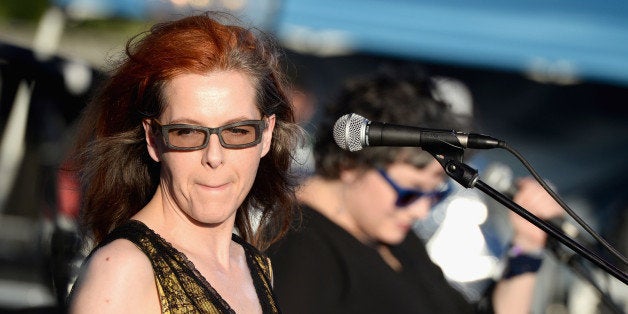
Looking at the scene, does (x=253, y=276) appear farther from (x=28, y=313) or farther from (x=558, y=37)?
(x=558, y=37)

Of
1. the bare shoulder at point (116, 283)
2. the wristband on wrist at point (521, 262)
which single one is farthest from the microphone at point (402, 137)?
the wristband on wrist at point (521, 262)

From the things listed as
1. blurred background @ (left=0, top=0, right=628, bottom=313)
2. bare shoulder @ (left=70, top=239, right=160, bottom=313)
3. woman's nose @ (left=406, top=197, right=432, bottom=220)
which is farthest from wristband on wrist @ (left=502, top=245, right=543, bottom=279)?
bare shoulder @ (left=70, top=239, right=160, bottom=313)

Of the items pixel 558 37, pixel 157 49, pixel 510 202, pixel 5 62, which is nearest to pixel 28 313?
pixel 5 62

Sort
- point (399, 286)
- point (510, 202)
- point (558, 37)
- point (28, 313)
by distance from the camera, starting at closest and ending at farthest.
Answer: point (510, 202) → point (399, 286) → point (28, 313) → point (558, 37)

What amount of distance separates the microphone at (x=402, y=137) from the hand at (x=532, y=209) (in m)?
1.39

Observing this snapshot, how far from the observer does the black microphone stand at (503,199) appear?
2195mm

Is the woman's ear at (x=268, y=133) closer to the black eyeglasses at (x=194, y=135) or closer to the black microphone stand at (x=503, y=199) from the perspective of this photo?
the black eyeglasses at (x=194, y=135)

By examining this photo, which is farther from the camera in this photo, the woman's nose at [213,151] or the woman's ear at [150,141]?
the woman's ear at [150,141]

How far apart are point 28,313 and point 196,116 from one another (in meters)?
2.10

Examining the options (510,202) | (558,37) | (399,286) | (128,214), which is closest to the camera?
(510,202)

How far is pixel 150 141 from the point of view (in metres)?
2.36

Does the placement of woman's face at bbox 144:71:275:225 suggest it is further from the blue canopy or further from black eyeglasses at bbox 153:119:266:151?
the blue canopy

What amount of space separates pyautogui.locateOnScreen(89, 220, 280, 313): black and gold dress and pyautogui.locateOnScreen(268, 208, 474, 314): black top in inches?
36.9

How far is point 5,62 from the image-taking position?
14.2 ft
